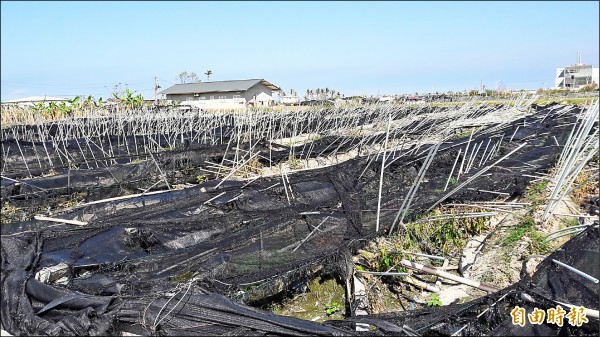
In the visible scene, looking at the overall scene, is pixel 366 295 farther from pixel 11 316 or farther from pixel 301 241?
pixel 11 316

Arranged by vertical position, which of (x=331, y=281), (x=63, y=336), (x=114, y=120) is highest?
(x=114, y=120)

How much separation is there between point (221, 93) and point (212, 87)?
41.2 inches

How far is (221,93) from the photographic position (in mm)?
27219

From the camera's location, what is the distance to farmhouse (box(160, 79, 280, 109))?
2653 cm

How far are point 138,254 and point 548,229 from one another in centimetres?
413

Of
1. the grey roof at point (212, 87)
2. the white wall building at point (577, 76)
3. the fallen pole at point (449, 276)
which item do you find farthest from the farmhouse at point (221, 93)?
the white wall building at point (577, 76)

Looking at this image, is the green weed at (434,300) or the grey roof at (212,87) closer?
the green weed at (434,300)

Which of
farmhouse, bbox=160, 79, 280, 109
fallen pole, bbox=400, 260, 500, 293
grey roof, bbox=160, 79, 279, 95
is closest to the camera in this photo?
fallen pole, bbox=400, 260, 500, 293

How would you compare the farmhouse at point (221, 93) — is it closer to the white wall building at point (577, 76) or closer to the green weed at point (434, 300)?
the green weed at point (434, 300)

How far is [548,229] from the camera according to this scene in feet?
16.1

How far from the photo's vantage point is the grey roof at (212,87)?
26.6 meters

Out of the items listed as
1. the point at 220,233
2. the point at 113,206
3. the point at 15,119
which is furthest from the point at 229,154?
the point at 15,119

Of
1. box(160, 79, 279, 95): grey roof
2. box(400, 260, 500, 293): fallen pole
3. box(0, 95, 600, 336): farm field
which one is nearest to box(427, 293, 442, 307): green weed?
box(0, 95, 600, 336): farm field

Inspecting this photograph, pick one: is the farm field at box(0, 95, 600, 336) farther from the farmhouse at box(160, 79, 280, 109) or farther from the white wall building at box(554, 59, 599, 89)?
the white wall building at box(554, 59, 599, 89)
